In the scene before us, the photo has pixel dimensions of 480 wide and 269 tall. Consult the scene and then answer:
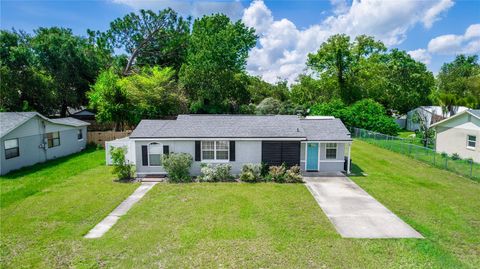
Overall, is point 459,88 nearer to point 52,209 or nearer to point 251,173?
point 251,173

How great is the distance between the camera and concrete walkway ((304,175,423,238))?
8.40 meters

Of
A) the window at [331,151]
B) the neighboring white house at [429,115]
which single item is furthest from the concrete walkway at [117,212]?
the neighboring white house at [429,115]

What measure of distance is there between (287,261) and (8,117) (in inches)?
733

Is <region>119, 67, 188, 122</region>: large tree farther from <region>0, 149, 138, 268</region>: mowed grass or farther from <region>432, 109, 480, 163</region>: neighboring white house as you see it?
<region>432, 109, 480, 163</region>: neighboring white house

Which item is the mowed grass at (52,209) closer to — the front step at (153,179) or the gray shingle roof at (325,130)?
the front step at (153,179)

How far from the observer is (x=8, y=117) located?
16.7 meters

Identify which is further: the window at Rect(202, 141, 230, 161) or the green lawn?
the window at Rect(202, 141, 230, 161)

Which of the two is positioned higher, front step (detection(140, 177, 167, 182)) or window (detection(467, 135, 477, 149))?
window (detection(467, 135, 477, 149))

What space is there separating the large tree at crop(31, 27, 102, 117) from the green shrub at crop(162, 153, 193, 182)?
2063 cm

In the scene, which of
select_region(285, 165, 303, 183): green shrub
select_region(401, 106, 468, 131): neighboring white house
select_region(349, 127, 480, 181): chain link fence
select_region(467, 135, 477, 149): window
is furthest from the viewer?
select_region(401, 106, 468, 131): neighboring white house

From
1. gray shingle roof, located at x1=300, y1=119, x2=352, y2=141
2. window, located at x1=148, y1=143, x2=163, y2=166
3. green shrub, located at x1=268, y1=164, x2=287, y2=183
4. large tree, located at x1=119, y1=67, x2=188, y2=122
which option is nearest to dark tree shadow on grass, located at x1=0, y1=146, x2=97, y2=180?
window, located at x1=148, y1=143, x2=163, y2=166

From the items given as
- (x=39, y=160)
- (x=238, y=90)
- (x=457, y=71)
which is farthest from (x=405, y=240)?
(x=457, y=71)

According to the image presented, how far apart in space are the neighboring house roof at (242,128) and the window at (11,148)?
7350mm

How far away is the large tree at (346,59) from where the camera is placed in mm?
35781
